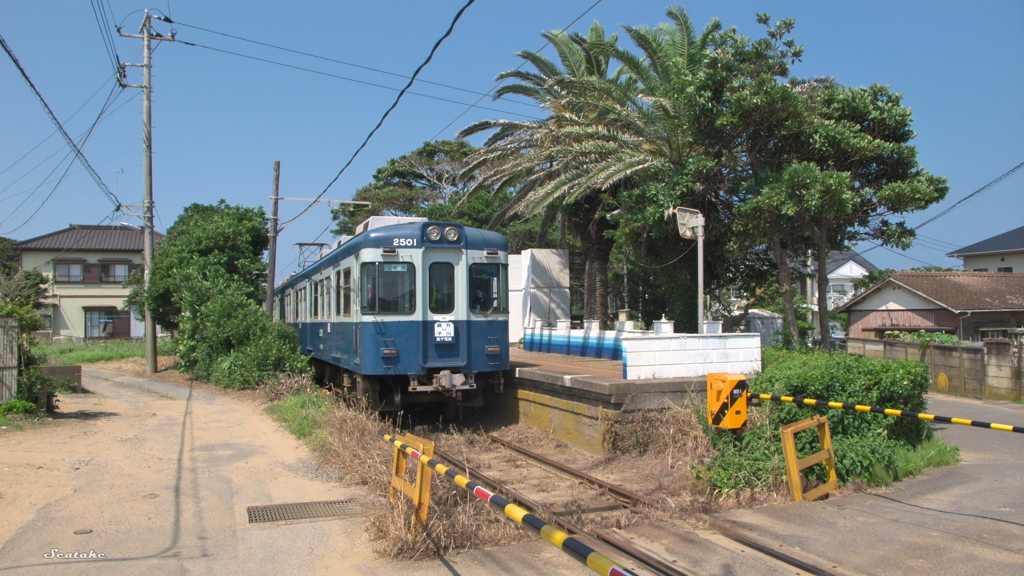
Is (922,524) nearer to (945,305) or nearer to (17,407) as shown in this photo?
(17,407)

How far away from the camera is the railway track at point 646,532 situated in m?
5.12

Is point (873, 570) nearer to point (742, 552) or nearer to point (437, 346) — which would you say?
point (742, 552)

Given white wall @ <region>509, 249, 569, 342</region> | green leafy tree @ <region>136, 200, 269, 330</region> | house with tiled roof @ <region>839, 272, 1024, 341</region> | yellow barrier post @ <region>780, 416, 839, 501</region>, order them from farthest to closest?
house with tiled roof @ <region>839, 272, 1024, 341</region>
white wall @ <region>509, 249, 569, 342</region>
green leafy tree @ <region>136, 200, 269, 330</region>
yellow barrier post @ <region>780, 416, 839, 501</region>

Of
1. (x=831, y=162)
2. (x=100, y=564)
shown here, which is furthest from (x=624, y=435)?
(x=831, y=162)

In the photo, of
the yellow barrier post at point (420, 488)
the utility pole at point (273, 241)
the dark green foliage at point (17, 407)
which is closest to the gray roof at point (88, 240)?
the utility pole at point (273, 241)

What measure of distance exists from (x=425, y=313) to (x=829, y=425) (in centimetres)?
567

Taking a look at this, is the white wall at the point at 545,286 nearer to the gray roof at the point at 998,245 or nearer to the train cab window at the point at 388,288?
the train cab window at the point at 388,288

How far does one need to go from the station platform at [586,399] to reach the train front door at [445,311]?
48.9 inches

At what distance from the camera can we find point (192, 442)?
9.70 m

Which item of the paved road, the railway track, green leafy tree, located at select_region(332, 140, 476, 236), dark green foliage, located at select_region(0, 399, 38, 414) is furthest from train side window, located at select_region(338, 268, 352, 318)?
green leafy tree, located at select_region(332, 140, 476, 236)

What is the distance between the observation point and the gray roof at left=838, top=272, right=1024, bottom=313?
2350 cm

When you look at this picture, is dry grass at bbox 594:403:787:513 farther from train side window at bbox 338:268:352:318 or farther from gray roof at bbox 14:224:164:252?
gray roof at bbox 14:224:164:252

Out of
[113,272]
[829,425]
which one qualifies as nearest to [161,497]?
[829,425]

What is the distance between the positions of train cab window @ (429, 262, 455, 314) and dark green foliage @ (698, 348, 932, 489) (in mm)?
4665
